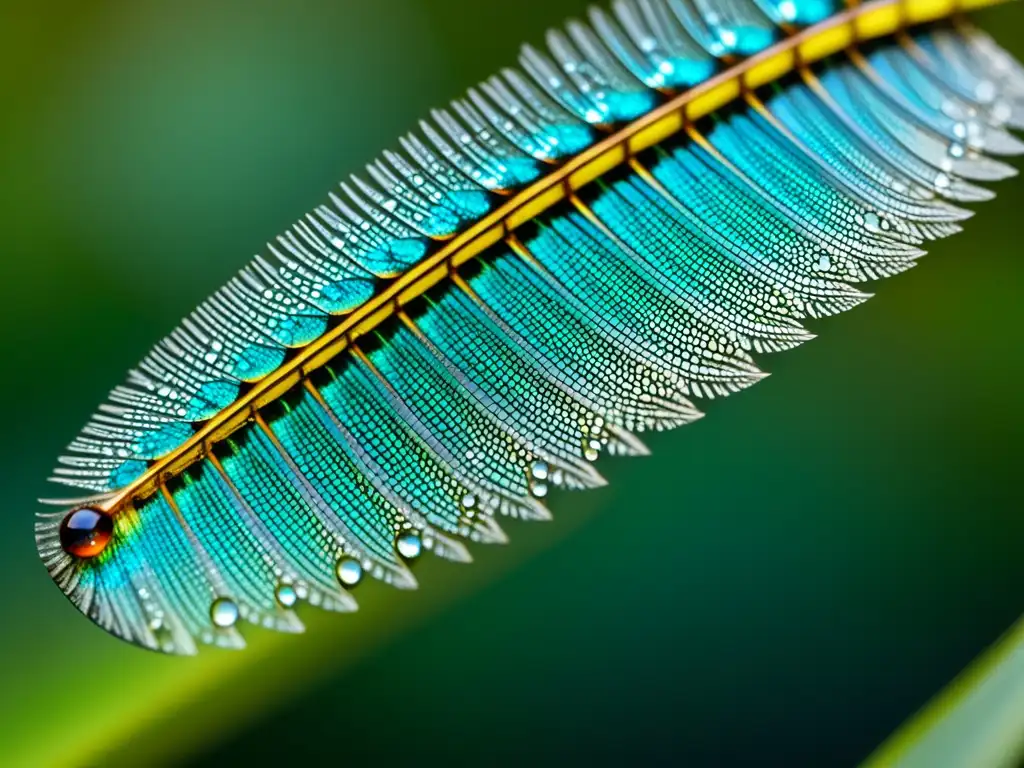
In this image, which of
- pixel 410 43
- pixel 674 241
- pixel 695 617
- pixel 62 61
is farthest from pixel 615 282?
pixel 62 61

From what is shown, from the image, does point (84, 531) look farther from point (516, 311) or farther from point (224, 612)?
point (516, 311)

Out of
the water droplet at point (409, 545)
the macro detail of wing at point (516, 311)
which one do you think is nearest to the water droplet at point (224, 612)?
the macro detail of wing at point (516, 311)

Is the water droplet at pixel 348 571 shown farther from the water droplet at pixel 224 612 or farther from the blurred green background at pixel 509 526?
the blurred green background at pixel 509 526

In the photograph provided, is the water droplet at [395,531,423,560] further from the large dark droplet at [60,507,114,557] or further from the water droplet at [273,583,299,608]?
the large dark droplet at [60,507,114,557]

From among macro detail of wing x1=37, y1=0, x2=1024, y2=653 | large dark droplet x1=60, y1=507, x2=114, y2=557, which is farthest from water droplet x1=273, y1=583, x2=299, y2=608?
large dark droplet x1=60, y1=507, x2=114, y2=557

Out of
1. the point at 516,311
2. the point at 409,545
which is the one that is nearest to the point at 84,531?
the point at 409,545

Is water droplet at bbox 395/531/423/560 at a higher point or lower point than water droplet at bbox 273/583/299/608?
lower
